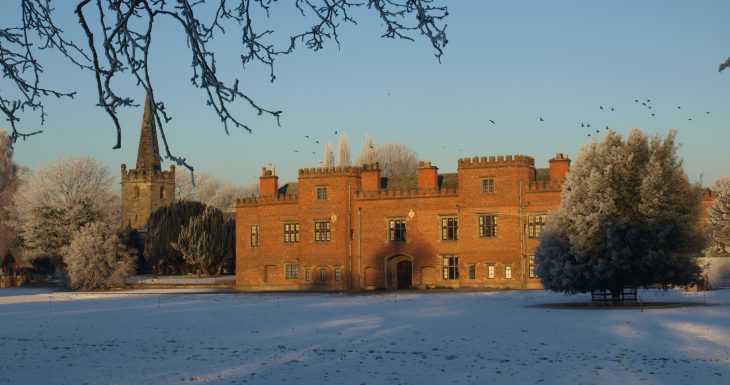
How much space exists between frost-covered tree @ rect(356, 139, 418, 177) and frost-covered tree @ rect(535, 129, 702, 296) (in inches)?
2365

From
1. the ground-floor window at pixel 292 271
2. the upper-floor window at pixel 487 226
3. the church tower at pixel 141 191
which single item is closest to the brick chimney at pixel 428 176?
the upper-floor window at pixel 487 226

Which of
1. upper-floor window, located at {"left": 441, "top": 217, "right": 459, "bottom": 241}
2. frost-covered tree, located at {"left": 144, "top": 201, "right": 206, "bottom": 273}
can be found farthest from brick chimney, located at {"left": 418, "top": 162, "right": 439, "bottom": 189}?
frost-covered tree, located at {"left": 144, "top": 201, "right": 206, "bottom": 273}

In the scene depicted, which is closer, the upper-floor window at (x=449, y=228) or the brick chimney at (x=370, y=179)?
the upper-floor window at (x=449, y=228)

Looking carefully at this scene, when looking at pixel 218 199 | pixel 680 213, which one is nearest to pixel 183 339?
pixel 680 213

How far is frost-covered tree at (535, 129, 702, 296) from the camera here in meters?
33.6

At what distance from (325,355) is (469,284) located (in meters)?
33.5

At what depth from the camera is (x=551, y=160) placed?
2045 inches

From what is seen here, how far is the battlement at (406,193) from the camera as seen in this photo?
174ft

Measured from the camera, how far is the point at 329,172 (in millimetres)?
56281

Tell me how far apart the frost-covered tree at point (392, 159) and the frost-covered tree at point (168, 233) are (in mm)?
27716

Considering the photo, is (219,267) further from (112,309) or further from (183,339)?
(183,339)

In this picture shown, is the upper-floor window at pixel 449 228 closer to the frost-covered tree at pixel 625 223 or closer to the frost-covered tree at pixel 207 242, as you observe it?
the frost-covered tree at pixel 625 223

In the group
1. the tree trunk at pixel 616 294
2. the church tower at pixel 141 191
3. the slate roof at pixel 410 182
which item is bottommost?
the tree trunk at pixel 616 294

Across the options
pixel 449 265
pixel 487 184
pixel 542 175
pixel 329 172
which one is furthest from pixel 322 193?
pixel 542 175
